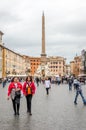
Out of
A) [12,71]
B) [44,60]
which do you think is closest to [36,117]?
[44,60]

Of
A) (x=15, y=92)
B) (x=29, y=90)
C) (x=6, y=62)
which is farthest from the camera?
(x=6, y=62)

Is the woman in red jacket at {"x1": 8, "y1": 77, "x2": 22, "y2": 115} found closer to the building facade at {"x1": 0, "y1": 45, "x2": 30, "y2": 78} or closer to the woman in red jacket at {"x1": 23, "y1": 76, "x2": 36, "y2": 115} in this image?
the woman in red jacket at {"x1": 23, "y1": 76, "x2": 36, "y2": 115}

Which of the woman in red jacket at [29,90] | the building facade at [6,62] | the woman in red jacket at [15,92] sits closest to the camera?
the woman in red jacket at [15,92]

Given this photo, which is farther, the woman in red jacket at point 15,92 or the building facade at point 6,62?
the building facade at point 6,62

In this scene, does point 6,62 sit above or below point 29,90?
above

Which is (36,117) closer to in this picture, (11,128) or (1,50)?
(11,128)

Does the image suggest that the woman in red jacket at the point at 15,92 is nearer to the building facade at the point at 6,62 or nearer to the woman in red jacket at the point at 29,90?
the woman in red jacket at the point at 29,90

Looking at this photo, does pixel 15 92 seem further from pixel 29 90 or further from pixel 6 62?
pixel 6 62

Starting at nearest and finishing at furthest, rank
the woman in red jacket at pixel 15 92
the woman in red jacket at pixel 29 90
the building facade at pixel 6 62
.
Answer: the woman in red jacket at pixel 15 92 < the woman in red jacket at pixel 29 90 < the building facade at pixel 6 62

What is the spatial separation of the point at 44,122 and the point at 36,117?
158 cm

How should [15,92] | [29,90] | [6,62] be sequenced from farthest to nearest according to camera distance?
[6,62] < [29,90] < [15,92]

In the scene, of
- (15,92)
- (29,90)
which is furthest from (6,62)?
(15,92)

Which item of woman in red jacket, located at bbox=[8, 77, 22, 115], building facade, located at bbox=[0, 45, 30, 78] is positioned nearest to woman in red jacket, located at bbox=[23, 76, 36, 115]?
woman in red jacket, located at bbox=[8, 77, 22, 115]

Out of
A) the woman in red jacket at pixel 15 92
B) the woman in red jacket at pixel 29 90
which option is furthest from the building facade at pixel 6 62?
the woman in red jacket at pixel 15 92
